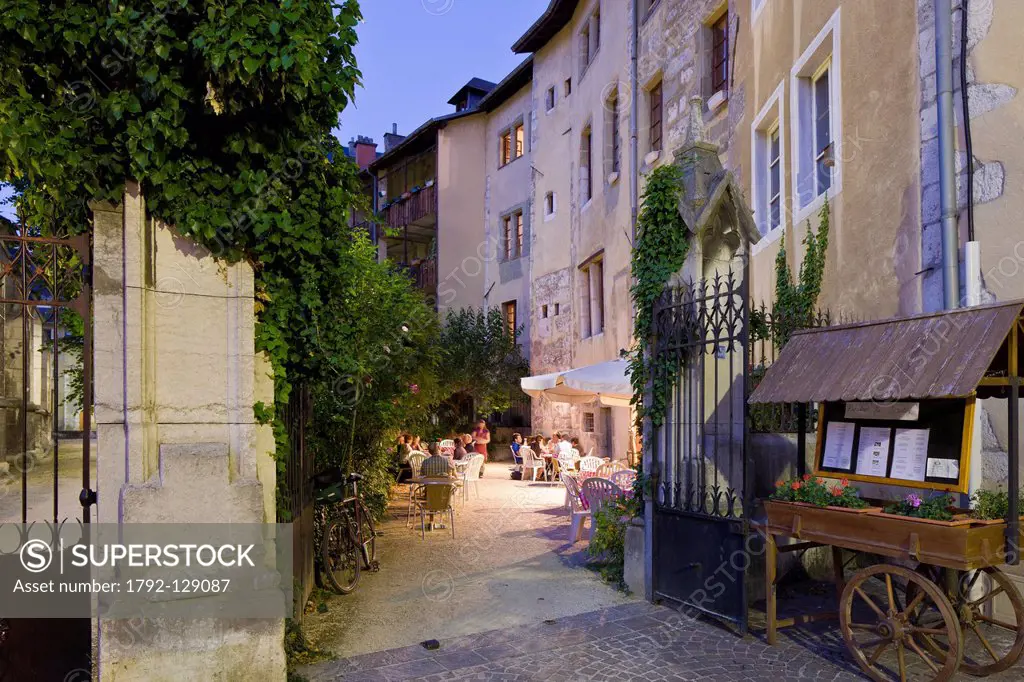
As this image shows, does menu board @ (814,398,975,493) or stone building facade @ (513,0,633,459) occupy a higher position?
stone building facade @ (513,0,633,459)

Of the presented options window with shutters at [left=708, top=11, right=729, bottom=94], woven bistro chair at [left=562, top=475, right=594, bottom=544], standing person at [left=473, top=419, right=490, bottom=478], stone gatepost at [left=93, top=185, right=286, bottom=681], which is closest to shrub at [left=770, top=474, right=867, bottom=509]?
stone gatepost at [left=93, top=185, right=286, bottom=681]

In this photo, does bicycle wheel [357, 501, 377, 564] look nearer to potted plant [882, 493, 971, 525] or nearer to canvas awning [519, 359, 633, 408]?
canvas awning [519, 359, 633, 408]

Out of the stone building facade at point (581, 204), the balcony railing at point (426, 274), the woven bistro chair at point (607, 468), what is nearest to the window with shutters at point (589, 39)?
the stone building facade at point (581, 204)

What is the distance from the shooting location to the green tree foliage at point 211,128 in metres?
3.81

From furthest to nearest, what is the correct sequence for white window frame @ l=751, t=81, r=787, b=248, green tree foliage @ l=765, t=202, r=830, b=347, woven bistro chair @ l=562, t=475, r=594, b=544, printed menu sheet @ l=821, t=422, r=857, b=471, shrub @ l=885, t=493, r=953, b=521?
white window frame @ l=751, t=81, r=787, b=248
woven bistro chair @ l=562, t=475, r=594, b=544
green tree foliage @ l=765, t=202, r=830, b=347
printed menu sheet @ l=821, t=422, r=857, b=471
shrub @ l=885, t=493, r=953, b=521

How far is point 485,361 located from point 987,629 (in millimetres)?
17028

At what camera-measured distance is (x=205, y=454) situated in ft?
13.8

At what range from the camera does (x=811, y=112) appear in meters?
9.04

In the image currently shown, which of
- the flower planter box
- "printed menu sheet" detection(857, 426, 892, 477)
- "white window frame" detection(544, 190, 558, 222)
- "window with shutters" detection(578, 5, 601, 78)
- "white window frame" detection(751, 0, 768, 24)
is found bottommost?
the flower planter box

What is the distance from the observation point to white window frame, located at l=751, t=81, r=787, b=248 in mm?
9727

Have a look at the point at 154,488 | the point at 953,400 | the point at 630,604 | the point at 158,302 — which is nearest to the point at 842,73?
the point at 953,400

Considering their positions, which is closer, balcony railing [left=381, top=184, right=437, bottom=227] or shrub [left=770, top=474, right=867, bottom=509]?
shrub [left=770, top=474, right=867, bottom=509]

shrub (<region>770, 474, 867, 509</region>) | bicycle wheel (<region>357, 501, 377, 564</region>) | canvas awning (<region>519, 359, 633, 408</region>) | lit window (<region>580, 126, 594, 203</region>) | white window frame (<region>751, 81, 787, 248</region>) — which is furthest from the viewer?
lit window (<region>580, 126, 594, 203</region>)

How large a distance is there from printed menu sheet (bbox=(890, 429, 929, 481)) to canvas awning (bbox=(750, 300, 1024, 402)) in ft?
1.77
